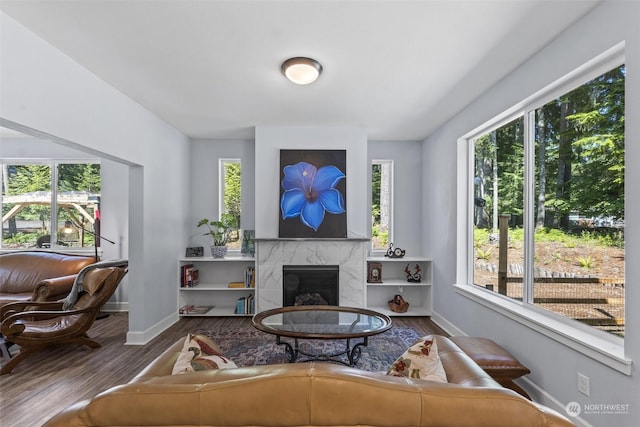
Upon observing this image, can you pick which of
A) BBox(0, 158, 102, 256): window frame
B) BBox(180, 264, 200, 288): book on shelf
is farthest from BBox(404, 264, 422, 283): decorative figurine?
BBox(0, 158, 102, 256): window frame

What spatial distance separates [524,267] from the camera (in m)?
2.65

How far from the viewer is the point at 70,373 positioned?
281cm

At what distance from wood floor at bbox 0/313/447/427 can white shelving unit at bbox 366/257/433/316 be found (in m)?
0.70

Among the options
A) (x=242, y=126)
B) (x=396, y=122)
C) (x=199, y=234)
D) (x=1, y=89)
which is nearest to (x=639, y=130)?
(x=396, y=122)

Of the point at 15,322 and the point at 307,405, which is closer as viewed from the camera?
the point at 307,405

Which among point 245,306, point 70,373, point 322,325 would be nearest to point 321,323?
point 322,325

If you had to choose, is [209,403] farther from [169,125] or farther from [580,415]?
[169,125]

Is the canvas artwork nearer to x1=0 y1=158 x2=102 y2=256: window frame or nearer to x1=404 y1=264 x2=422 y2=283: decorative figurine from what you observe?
x1=404 y1=264 x2=422 y2=283: decorative figurine

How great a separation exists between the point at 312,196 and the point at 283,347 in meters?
1.87

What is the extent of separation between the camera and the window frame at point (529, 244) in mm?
1856

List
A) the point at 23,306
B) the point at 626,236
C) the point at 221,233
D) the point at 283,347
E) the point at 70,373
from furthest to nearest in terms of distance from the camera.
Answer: the point at 221,233, the point at 283,347, the point at 23,306, the point at 70,373, the point at 626,236

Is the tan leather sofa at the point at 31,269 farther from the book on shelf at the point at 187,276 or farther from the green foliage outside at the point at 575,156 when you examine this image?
the green foliage outside at the point at 575,156

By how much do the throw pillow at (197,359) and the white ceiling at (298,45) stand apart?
6.04ft

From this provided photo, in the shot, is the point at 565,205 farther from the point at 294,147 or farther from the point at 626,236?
the point at 294,147
